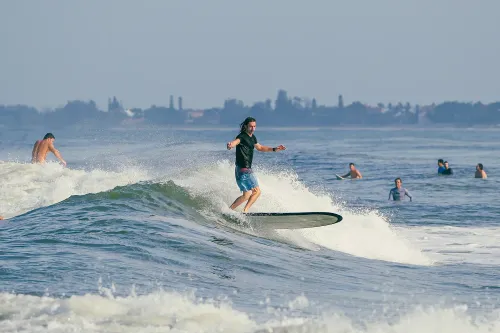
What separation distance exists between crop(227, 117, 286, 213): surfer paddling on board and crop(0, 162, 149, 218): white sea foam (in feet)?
23.6

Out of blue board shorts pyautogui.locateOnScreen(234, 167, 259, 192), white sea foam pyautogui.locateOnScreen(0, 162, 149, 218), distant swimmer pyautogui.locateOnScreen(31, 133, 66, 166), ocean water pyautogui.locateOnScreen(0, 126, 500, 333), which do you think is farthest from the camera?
distant swimmer pyautogui.locateOnScreen(31, 133, 66, 166)

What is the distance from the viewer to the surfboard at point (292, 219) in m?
15.3

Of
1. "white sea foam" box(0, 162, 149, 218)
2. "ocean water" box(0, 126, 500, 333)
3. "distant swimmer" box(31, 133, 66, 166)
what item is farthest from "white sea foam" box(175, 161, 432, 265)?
"distant swimmer" box(31, 133, 66, 166)

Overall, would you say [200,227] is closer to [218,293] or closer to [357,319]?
[218,293]

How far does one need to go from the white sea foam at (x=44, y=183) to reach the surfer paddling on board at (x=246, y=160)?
7179mm

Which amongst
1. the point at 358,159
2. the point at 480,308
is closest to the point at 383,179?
the point at 358,159

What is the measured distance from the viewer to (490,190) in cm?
3353

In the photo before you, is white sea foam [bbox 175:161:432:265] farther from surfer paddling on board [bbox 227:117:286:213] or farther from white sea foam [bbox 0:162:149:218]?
white sea foam [bbox 0:162:149:218]

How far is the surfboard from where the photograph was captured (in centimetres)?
1533

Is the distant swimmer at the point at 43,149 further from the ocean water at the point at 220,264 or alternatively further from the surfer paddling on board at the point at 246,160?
the surfer paddling on board at the point at 246,160

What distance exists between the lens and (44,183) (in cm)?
2486

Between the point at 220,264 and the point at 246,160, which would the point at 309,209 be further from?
the point at 220,264

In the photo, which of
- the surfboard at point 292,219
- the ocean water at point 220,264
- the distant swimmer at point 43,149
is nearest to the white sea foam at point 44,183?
the ocean water at point 220,264

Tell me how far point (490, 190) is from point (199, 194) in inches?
733
